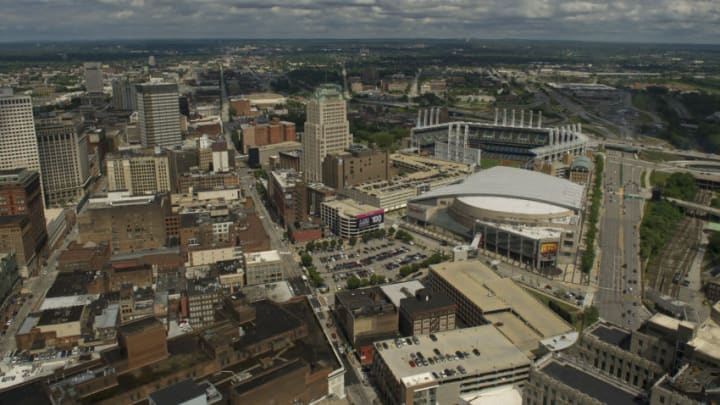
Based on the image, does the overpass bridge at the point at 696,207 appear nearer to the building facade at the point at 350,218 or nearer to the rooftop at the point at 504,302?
the rooftop at the point at 504,302

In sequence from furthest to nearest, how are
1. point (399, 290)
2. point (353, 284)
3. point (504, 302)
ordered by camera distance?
point (353, 284)
point (399, 290)
point (504, 302)

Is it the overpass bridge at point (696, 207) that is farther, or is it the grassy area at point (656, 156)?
the grassy area at point (656, 156)

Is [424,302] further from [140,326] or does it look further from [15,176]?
[15,176]

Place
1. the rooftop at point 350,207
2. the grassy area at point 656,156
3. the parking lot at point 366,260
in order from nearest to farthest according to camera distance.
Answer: the parking lot at point 366,260, the rooftop at point 350,207, the grassy area at point 656,156

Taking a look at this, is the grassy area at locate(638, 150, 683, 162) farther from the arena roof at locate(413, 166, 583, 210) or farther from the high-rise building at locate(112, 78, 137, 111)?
the high-rise building at locate(112, 78, 137, 111)

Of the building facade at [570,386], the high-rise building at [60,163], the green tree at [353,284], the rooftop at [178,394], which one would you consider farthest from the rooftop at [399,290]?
the high-rise building at [60,163]

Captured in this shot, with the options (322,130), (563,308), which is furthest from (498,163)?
(563,308)

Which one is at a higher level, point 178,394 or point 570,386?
point 570,386
